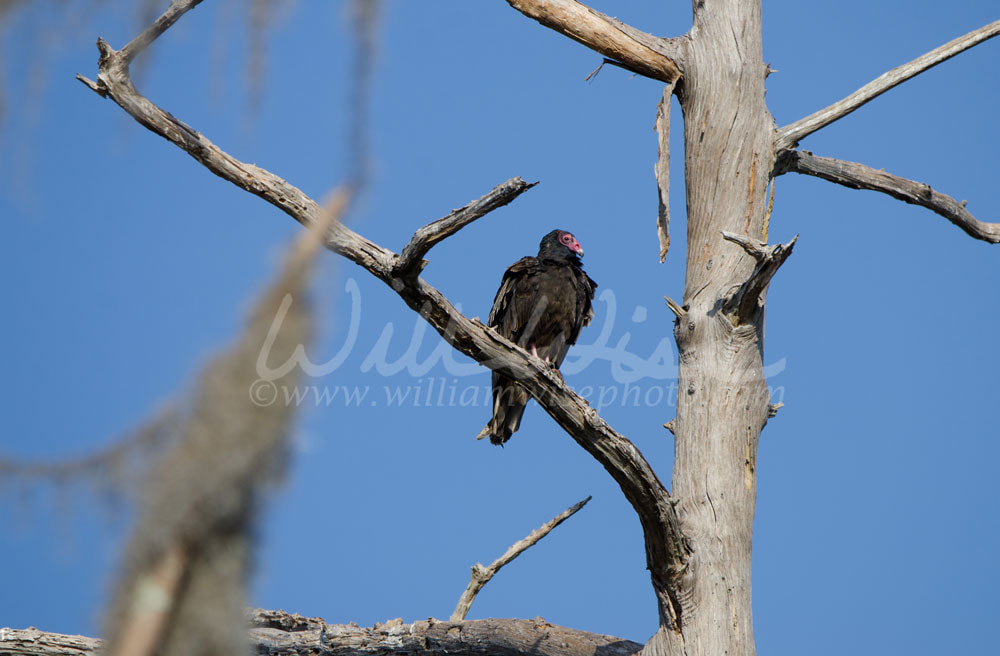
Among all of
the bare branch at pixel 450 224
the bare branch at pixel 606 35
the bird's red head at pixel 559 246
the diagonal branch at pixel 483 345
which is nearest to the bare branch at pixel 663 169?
the bare branch at pixel 606 35

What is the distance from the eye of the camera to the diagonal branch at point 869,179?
3898 millimetres

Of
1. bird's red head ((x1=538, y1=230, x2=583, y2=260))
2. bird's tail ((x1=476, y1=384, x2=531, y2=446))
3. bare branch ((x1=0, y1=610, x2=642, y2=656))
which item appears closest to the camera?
bare branch ((x1=0, y1=610, x2=642, y2=656))

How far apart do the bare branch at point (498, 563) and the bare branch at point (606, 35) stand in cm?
198

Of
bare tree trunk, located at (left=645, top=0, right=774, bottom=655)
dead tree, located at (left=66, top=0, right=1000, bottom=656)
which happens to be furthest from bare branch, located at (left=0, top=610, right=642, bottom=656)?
bare tree trunk, located at (left=645, top=0, right=774, bottom=655)

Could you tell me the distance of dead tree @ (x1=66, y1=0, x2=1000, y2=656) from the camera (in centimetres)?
280

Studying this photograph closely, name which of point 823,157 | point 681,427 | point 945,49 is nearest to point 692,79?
point 823,157

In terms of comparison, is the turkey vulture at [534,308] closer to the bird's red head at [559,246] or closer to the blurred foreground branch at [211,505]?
the bird's red head at [559,246]

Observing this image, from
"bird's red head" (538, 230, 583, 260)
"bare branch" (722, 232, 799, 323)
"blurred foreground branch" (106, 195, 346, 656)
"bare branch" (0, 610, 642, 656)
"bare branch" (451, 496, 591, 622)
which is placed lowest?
"blurred foreground branch" (106, 195, 346, 656)

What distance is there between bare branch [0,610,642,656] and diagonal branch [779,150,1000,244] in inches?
87.3

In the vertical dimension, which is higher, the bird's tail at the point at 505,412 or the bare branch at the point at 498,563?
the bird's tail at the point at 505,412

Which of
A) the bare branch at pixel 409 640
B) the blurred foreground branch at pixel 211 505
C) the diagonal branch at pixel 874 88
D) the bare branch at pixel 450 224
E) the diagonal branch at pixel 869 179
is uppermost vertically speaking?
the diagonal branch at pixel 874 88

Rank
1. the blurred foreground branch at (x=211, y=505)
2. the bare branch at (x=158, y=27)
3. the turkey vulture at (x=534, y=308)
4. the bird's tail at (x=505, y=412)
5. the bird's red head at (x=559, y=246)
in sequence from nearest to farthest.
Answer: the blurred foreground branch at (x=211, y=505) → the bare branch at (x=158, y=27) → the bird's tail at (x=505, y=412) → the turkey vulture at (x=534, y=308) → the bird's red head at (x=559, y=246)

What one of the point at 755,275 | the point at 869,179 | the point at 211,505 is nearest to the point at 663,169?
the point at 755,275

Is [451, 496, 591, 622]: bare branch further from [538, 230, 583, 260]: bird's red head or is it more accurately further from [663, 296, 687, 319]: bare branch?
[538, 230, 583, 260]: bird's red head
